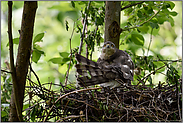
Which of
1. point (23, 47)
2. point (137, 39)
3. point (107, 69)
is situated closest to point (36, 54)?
point (107, 69)

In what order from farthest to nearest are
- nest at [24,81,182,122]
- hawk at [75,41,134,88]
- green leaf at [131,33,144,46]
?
green leaf at [131,33,144,46]
hawk at [75,41,134,88]
nest at [24,81,182,122]

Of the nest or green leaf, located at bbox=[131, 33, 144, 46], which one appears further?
green leaf, located at bbox=[131, 33, 144, 46]

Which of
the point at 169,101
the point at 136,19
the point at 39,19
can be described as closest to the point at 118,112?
the point at 169,101

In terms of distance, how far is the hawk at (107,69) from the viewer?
2255 millimetres

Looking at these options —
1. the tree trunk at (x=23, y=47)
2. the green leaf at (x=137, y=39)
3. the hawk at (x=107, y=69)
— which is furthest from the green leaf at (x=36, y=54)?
the green leaf at (x=137, y=39)

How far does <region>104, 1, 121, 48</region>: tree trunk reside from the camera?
2996 millimetres

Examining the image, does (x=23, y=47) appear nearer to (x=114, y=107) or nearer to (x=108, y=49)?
(x=114, y=107)

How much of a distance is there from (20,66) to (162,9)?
7.22ft

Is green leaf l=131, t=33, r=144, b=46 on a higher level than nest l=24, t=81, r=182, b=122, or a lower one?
higher

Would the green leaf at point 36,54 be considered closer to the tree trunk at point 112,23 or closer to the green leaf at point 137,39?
the tree trunk at point 112,23

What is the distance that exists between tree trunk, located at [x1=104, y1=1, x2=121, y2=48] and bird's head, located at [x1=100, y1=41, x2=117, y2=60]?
20 cm

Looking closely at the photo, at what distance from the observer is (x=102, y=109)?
1.88 meters

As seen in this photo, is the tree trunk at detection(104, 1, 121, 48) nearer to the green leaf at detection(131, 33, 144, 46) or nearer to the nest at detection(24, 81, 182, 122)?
the green leaf at detection(131, 33, 144, 46)

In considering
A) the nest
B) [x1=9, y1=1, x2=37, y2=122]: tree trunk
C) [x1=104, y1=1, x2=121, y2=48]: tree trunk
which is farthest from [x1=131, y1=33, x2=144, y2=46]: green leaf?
[x1=9, y1=1, x2=37, y2=122]: tree trunk
